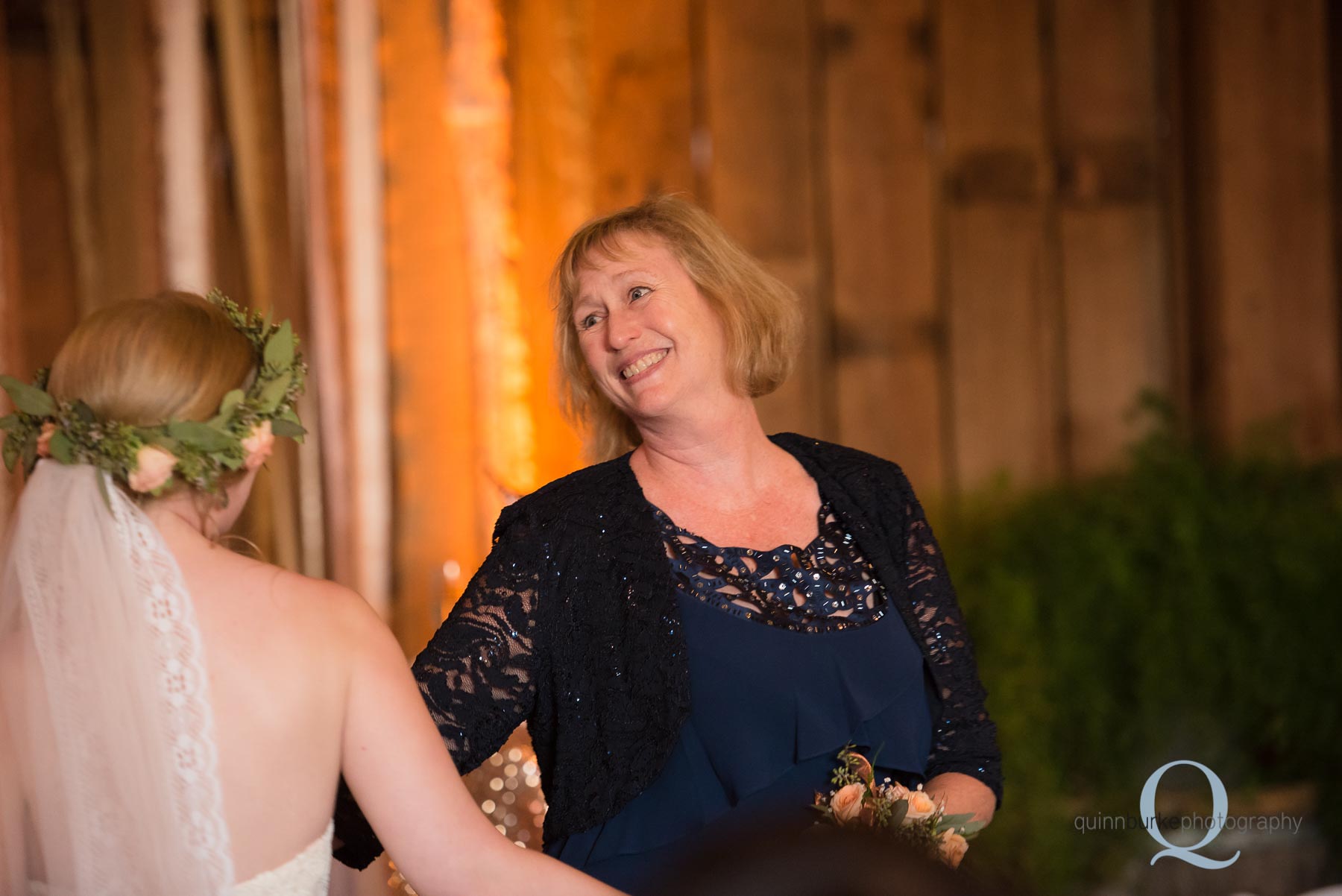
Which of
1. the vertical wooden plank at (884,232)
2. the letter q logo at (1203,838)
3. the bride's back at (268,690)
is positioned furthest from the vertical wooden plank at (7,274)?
the letter q logo at (1203,838)

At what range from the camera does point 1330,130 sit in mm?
3809

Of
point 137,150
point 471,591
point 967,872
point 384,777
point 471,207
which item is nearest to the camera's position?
point 967,872

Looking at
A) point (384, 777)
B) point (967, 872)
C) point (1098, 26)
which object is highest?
point (1098, 26)

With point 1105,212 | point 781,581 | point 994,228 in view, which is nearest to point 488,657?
point 781,581

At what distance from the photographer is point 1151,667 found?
3035 millimetres

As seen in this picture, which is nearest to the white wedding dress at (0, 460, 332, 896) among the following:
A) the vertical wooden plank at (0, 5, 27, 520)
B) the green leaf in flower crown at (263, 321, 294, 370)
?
the green leaf in flower crown at (263, 321, 294, 370)

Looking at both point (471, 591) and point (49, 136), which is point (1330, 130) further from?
point (49, 136)

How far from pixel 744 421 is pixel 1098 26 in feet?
7.39

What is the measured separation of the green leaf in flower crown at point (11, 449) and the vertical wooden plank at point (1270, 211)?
3.09 metres

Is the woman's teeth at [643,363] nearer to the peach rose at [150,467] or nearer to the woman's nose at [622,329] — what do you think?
the woman's nose at [622,329]

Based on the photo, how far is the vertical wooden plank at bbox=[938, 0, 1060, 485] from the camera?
12.2ft

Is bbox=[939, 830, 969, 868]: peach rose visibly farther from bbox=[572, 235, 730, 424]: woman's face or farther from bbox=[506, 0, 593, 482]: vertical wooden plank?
bbox=[506, 0, 593, 482]: vertical wooden plank

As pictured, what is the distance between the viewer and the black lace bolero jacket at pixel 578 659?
1.91 m

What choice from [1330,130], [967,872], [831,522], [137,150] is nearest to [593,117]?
[137,150]
